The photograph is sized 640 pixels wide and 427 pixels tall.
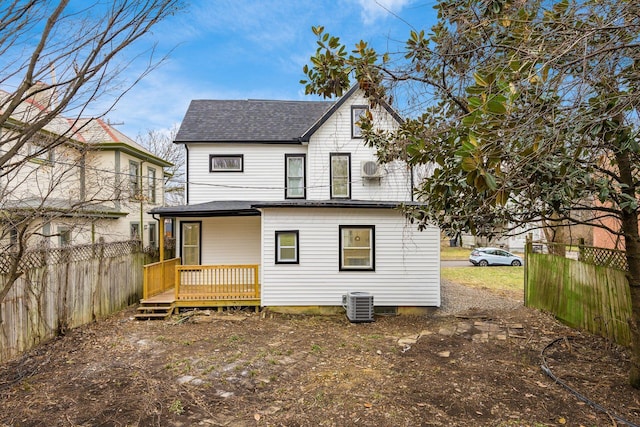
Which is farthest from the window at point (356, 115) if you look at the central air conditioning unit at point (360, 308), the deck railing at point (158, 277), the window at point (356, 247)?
the deck railing at point (158, 277)

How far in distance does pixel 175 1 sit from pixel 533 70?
3.02 m

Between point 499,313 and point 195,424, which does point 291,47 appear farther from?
point 499,313

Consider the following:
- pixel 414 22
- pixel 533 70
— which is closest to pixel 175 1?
pixel 533 70

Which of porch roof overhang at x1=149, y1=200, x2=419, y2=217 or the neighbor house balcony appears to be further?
the neighbor house balcony

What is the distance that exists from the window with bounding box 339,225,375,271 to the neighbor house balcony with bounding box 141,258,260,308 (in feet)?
8.31

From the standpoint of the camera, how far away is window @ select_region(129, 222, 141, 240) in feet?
53.1

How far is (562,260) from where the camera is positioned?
7.87m

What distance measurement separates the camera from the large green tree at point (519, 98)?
2.97 metres

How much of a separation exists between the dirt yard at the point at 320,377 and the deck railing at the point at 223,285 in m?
1.55

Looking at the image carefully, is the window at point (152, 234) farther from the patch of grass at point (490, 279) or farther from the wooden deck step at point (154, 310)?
the patch of grass at point (490, 279)

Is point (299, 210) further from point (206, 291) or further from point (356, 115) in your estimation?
point (356, 115)

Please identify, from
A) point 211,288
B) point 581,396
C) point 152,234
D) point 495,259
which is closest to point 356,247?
point 211,288

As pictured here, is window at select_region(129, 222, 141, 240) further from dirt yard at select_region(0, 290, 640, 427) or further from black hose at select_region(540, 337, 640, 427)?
black hose at select_region(540, 337, 640, 427)

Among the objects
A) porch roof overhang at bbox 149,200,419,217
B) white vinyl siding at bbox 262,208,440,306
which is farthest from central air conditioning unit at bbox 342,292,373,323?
porch roof overhang at bbox 149,200,419,217
